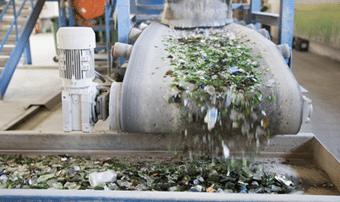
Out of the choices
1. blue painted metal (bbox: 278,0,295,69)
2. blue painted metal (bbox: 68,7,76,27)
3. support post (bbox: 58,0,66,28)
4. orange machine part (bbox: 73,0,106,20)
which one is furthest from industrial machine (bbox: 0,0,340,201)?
support post (bbox: 58,0,66,28)

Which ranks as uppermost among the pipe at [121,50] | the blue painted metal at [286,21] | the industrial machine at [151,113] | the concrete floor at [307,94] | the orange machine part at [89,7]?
the orange machine part at [89,7]

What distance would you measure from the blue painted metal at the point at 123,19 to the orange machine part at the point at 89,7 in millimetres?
2346

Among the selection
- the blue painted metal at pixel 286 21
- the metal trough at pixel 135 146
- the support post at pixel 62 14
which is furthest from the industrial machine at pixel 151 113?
the support post at pixel 62 14

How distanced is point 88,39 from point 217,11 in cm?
186

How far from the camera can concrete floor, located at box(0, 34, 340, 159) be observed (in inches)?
144

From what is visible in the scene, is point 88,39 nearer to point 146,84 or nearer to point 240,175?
point 146,84

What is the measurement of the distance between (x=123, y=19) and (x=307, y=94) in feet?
11.0

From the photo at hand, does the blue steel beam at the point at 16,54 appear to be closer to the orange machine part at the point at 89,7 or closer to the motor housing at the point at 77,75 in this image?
the orange machine part at the point at 89,7

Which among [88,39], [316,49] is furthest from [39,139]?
[316,49]

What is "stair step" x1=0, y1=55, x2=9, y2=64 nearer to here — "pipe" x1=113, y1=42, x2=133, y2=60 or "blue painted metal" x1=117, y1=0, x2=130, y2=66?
"blue painted metal" x1=117, y1=0, x2=130, y2=66

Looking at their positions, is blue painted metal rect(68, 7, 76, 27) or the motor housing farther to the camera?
blue painted metal rect(68, 7, 76, 27)

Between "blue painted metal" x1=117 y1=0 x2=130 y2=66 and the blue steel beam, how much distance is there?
2.53 meters

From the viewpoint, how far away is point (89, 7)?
5902 millimetres

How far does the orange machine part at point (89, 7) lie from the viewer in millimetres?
5770
